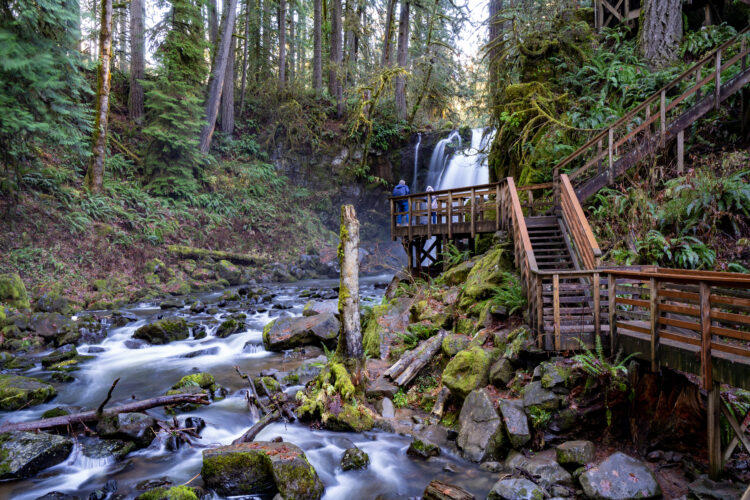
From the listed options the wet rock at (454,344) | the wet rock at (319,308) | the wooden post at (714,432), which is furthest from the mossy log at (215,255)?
the wooden post at (714,432)

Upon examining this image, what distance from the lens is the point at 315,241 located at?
25.3 m

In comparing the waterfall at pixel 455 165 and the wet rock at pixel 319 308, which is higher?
the waterfall at pixel 455 165

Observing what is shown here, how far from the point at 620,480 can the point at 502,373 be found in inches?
83.2

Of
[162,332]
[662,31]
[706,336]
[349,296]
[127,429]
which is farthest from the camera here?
[662,31]

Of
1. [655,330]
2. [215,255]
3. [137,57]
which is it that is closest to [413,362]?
[655,330]

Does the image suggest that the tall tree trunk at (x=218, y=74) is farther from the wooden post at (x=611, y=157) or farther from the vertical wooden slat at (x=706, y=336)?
the vertical wooden slat at (x=706, y=336)

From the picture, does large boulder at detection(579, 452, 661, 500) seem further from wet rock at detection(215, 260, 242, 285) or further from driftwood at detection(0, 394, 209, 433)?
wet rock at detection(215, 260, 242, 285)

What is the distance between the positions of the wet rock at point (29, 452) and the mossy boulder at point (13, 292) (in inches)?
303

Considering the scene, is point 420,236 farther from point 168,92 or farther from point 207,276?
point 168,92

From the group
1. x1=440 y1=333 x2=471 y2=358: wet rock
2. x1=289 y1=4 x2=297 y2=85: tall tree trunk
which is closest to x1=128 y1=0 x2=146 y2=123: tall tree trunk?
x1=289 y1=4 x2=297 y2=85: tall tree trunk

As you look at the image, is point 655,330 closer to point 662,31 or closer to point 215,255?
point 662,31

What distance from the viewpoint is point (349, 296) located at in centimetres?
724

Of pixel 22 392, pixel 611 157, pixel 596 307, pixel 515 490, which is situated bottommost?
pixel 515 490

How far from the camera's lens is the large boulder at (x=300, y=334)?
11.3m
